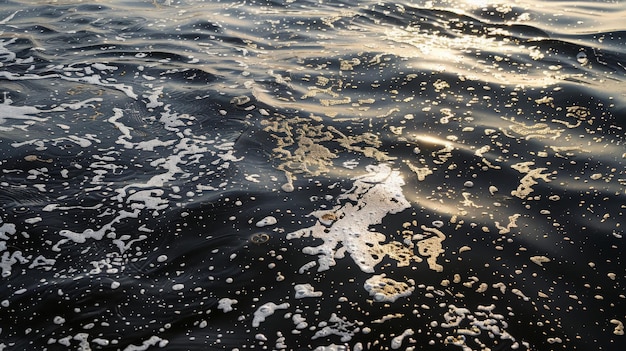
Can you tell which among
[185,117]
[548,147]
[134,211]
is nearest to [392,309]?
[134,211]

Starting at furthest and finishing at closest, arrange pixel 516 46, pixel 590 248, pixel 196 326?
1. pixel 516 46
2. pixel 590 248
3. pixel 196 326

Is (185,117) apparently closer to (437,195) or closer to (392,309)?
(437,195)

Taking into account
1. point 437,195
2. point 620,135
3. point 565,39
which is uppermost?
point 565,39

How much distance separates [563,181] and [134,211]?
3.25 meters

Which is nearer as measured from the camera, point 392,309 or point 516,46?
point 392,309

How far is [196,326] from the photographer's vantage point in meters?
3.01

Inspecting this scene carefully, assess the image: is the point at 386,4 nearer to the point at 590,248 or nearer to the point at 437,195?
the point at 437,195

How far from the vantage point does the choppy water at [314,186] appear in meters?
3.08

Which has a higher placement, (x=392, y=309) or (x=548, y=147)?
(x=548, y=147)

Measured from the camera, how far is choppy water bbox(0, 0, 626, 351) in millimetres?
3080

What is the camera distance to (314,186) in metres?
4.24

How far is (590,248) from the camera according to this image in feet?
11.8

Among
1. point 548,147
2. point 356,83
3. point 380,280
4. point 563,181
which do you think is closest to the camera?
point 380,280

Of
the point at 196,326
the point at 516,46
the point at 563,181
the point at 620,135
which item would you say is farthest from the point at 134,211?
the point at 516,46
